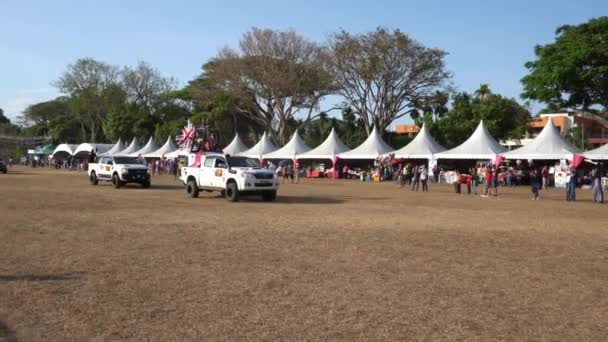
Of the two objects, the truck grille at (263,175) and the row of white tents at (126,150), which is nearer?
the truck grille at (263,175)

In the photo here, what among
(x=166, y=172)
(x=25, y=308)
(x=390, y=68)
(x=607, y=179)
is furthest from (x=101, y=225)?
(x=166, y=172)

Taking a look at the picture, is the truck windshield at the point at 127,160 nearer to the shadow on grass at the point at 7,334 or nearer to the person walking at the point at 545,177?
the person walking at the point at 545,177

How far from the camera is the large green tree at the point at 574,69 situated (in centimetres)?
3400

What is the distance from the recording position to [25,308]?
234 inches

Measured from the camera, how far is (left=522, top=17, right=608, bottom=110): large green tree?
34.0 metres

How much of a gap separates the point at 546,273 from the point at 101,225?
937cm

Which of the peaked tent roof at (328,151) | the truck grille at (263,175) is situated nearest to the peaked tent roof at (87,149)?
the peaked tent roof at (328,151)

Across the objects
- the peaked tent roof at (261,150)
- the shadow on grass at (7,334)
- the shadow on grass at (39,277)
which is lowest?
the shadow on grass at (7,334)

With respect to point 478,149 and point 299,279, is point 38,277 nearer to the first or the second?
point 299,279

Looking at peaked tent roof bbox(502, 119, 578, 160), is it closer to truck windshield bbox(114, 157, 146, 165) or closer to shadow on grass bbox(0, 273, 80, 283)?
truck windshield bbox(114, 157, 146, 165)

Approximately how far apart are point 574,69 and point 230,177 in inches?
947

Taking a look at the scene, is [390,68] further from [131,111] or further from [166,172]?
[131,111]

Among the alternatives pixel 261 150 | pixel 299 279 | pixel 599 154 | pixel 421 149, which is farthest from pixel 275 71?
pixel 299 279

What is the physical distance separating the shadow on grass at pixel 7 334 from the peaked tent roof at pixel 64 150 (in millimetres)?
75714
